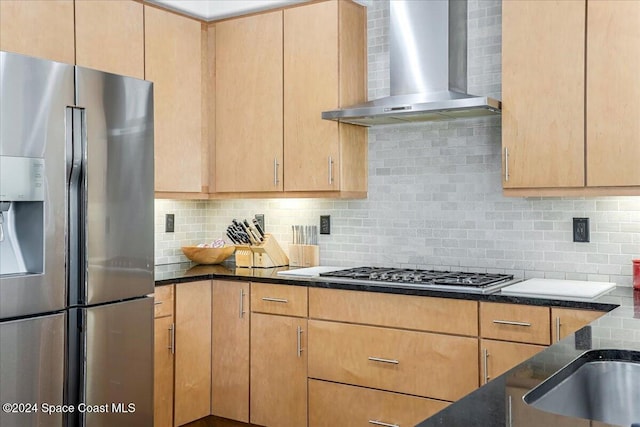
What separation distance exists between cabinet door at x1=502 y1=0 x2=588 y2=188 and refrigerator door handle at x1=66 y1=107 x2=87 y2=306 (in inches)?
77.0

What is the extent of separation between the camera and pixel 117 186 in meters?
3.15

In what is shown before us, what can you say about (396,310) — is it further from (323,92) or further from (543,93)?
(323,92)

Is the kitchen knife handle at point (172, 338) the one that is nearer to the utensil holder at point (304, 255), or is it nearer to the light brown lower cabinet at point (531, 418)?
the utensil holder at point (304, 255)

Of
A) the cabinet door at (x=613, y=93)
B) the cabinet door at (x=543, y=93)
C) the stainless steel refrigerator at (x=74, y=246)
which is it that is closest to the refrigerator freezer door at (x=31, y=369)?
the stainless steel refrigerator at (x=74, y=246)

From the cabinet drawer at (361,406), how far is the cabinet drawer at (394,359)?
0.13ft

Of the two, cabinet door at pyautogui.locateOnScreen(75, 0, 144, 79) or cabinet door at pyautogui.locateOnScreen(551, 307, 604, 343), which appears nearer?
cabinet door at pyautogui.locateOnScreen(551, 307, 604, 343)

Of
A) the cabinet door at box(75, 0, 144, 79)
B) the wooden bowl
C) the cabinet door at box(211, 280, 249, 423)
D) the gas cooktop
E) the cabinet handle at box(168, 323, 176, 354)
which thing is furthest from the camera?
the wooden bowl

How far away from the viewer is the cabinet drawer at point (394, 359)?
10.4ft

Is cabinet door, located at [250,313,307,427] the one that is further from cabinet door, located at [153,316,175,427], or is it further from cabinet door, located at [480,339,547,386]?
cabinet door, located at [480,339,547,386]

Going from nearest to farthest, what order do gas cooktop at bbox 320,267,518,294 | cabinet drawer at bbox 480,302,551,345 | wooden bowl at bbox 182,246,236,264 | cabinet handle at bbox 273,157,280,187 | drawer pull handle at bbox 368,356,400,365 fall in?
A: cabinet drawer at bbox 480,302,551,345, gas cooktop at bbox 320,267,518,294, drawer pull handle at bbox 368,356,400,365, cabinet handle at bbox 273,157,280,187, wooden bowl at bbox 182,246,236,264

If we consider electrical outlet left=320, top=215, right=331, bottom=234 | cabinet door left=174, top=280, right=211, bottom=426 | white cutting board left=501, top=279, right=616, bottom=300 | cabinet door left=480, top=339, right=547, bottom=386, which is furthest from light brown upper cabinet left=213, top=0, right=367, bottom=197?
cabinet door left=480, top=339, right=547, bottom=386

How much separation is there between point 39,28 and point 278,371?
212cm

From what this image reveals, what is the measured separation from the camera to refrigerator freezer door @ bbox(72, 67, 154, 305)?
9.91 feet

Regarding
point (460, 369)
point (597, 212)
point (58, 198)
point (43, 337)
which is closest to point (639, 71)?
point (597, 212)
